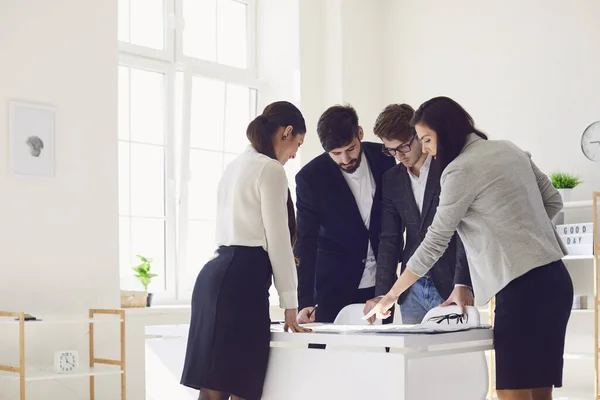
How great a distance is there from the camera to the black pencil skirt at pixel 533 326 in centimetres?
217

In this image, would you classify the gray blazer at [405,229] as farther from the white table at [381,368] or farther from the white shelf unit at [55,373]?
the white shelf unit at [55,373]

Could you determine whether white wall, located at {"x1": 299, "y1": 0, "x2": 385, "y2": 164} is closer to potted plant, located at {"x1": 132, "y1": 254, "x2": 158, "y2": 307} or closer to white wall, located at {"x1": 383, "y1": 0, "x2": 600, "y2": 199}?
white wall, located at {"x1": 383, "y1": 0, "x2": 600, "y2": 199}

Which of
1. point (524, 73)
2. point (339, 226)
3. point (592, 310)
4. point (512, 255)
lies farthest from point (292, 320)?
point (524, 73)

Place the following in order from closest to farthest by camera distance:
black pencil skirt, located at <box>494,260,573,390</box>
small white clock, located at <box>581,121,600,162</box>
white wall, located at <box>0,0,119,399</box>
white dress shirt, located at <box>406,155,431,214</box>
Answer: black pencil skirt, located at <box>494,260,573,390</box> < white dress shirt, located at <box>406,155,431,214</box> < white wall, located at <box>0,0,119,399</box> < small white clock, located at <box>581,121,600,162</box>

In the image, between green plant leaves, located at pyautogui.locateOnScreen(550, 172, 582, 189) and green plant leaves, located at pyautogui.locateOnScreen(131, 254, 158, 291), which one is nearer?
green plant leaves, located at pyautogui.locateOnScreen(550, 172, 582, 189)

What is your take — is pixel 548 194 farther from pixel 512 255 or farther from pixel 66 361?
pixel 66 361

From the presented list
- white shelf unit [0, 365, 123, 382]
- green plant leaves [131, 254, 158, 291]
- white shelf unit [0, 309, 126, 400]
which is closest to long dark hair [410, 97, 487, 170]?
white shelf unit [0, 309, 126, 400]

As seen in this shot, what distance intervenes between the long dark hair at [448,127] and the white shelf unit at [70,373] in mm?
2273

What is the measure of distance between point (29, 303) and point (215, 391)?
2.17 metres

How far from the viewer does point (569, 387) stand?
4.92m

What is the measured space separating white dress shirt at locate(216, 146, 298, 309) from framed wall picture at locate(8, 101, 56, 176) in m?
2.17

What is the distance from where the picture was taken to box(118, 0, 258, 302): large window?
16.7 ft

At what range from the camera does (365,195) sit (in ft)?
10.4

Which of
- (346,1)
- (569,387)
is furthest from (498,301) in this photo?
(346,1)
